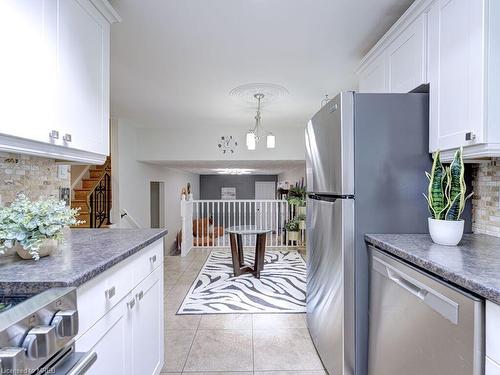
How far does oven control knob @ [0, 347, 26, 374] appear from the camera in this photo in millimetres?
609

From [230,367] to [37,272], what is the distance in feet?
4.84

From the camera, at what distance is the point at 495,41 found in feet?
3.92

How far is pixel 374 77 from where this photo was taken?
2.16 metres

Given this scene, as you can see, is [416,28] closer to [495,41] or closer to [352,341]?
[495,41]

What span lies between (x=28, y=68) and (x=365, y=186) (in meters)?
1.74

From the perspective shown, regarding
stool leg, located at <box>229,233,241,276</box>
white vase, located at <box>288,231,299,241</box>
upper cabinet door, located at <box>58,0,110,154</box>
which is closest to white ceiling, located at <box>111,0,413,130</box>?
upper cabinet door, located at <box>58,0,110,154</box>

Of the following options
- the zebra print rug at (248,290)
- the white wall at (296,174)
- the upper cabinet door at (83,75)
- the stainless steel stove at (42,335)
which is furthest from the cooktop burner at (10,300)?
the white wall at (296,174)

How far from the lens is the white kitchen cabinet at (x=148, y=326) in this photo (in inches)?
54.1

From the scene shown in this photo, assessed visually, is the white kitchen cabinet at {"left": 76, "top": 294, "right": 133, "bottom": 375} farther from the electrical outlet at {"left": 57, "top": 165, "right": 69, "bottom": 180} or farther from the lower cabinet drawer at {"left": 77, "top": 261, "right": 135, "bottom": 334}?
the electrical outlet at {"left": 57, "top": 165, "right": 69, "bottom": 180}

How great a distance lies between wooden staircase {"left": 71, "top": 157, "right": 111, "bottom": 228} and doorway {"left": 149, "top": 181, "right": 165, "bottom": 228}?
2.29 meters

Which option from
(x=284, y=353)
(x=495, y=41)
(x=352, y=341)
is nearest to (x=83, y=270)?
(x=352, y=341)

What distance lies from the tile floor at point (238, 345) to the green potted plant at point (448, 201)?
1.22m

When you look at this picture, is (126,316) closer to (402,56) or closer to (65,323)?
(65,323)

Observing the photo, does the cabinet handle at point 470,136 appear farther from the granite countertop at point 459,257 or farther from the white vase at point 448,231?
the granite countertop at point 459,257
